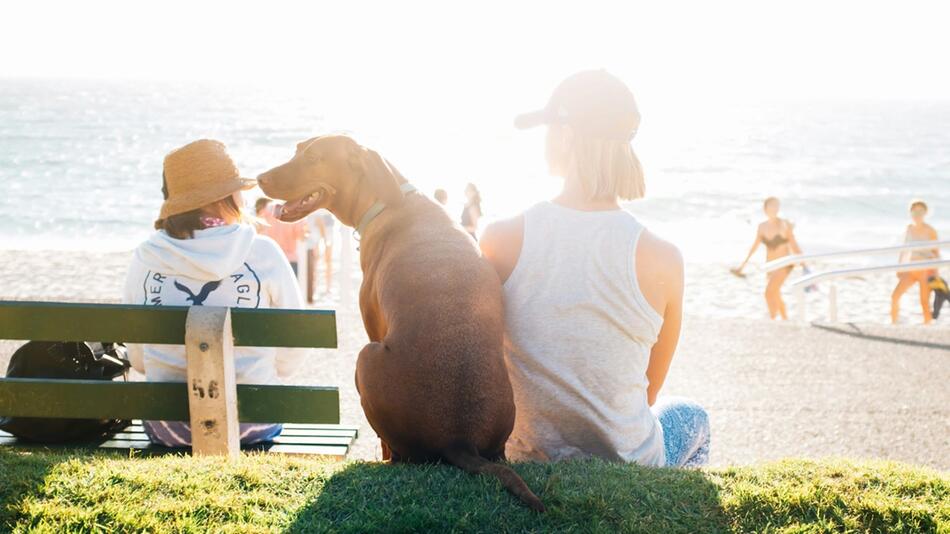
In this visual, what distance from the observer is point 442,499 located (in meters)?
2.90

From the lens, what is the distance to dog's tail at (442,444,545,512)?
2844mm

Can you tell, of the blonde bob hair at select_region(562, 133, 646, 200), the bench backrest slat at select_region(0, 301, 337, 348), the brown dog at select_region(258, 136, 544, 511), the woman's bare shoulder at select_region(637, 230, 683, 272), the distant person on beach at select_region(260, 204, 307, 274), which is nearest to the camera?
the brown dog at select_region(258, 136, 544, 511)

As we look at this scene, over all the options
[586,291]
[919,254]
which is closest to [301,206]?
[586,291]

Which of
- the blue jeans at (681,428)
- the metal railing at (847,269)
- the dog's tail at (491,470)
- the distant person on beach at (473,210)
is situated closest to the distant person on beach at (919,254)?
the metal railing at (847,269)

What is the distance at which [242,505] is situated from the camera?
295cm

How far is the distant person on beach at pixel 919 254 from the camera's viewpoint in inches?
527

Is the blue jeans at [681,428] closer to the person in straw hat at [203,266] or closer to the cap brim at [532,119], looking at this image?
the cap brim at [532,119]

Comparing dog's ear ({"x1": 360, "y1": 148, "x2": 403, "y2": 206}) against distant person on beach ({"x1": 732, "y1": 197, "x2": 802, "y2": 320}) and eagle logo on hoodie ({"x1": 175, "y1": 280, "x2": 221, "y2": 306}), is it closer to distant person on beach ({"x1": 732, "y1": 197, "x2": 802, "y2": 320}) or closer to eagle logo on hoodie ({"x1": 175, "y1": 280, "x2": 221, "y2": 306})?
eagle logo on hoodie ({"x1": 175, "y1": 280, "x2": 221, "y2": 306})

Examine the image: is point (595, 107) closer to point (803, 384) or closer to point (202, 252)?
point (202, 252)

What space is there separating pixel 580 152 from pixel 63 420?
2.49m

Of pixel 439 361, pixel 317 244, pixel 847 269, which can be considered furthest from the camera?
pixel 317 244

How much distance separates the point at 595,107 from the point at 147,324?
1915 millimetres

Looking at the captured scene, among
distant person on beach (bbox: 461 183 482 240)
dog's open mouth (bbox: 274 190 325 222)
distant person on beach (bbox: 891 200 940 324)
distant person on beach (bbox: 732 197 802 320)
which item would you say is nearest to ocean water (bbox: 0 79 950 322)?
dog's open mouth (bbox: 274 190 325 222)

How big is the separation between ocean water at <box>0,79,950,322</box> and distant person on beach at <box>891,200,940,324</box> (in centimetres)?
375
